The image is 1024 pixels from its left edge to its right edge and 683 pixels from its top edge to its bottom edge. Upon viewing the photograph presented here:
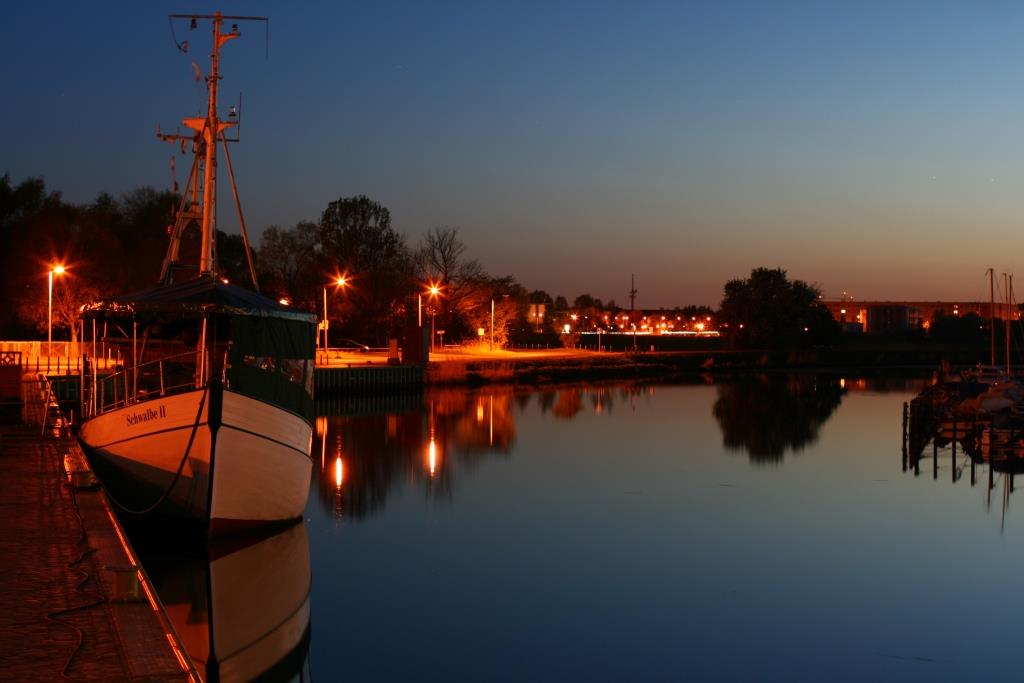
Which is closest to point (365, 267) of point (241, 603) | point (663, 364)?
point (663, 364)

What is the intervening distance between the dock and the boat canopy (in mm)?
3031

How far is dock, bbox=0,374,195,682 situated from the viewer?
29.6 ft

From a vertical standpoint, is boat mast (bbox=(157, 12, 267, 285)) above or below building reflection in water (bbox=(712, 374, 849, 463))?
above

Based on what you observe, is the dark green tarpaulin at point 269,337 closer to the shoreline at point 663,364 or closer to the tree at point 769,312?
the shoreline at point 663,364

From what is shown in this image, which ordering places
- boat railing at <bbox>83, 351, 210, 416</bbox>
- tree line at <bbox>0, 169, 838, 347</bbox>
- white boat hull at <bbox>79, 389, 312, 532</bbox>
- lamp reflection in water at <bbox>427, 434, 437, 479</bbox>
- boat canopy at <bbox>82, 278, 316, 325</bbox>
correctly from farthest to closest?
tree line at <bbox>0, 169, 838, 347</bbox> → lamp reflection in water at <bbox>427, 434, 437, 479</bbox> → boat railing at <bbox>83, 351, 210, 416</bbox> → boat canopy at <bbox>82, 278, 316, 325</bbox> → white boat hull at <bbox>79, 389, 312, 532</bbox>

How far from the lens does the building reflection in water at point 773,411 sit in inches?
1558

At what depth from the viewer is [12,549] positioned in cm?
1325

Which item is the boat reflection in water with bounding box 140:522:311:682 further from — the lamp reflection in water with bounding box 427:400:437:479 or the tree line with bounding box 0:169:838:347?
the tree line with bounding box 0:169:838:347

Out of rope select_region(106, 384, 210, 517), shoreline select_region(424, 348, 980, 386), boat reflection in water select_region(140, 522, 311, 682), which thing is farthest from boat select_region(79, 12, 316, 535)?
shoreline select_region(424, 348, 980, 386)

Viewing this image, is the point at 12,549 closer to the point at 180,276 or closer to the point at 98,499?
the point at 98,499

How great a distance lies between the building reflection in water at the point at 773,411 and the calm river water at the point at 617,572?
10.2 ft

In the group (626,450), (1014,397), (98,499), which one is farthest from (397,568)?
(1014,397)

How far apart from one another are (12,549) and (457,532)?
10.6m

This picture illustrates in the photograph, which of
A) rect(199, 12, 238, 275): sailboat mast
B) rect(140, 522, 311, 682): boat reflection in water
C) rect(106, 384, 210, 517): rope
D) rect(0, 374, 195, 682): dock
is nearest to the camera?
rect(0, 374, 195, 682): dock
